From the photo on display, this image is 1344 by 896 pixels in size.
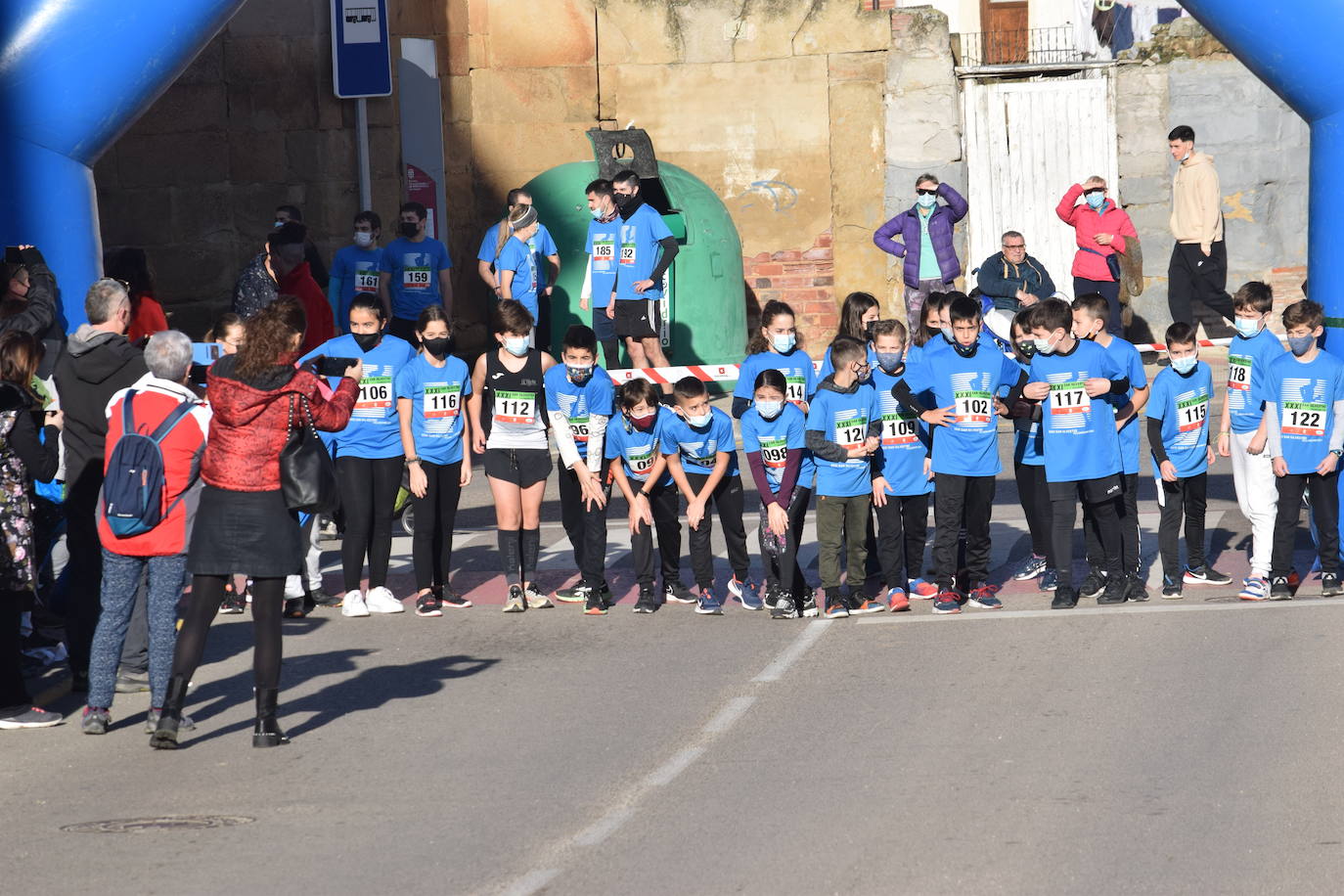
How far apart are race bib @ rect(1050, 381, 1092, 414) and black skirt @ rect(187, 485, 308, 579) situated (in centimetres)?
439

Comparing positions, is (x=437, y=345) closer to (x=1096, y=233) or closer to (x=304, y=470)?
(x=304, y=470)

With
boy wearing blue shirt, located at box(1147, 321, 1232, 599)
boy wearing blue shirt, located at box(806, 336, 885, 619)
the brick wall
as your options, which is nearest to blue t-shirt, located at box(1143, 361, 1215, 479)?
boy wearing blue shirt, located at box(1147, 321, 1232, 599)

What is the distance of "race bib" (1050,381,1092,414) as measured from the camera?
33.9 ft

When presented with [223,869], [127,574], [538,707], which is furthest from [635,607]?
[223,869]

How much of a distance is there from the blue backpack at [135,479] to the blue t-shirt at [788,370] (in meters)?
3.71

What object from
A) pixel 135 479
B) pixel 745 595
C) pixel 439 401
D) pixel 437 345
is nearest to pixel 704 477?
pixel 745 595

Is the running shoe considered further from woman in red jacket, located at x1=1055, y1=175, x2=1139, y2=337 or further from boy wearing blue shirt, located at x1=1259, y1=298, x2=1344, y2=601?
woman in red jacket, located at x1=1055, y1=175, x2=1139, y2=337

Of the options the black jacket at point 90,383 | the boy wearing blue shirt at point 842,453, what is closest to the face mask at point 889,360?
the boy wearing blue shirt at point 842,453

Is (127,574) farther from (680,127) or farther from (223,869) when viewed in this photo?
(680,127)

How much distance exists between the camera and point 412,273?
16.7 metres

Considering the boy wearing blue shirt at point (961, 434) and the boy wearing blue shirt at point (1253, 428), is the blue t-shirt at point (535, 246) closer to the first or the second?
the boy wearing blue shirt at point (961, 434)

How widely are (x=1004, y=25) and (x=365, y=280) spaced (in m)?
15.9

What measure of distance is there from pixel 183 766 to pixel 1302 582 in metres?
6.38

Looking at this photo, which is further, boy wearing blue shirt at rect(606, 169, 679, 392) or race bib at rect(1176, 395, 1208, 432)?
boy wearing blue shirt at rect(606, 169, 679, 392)
